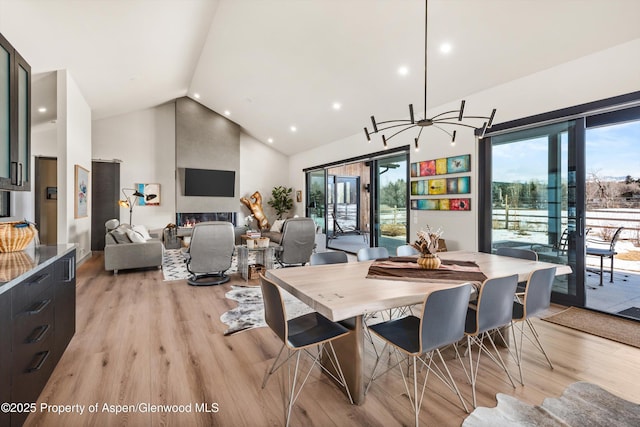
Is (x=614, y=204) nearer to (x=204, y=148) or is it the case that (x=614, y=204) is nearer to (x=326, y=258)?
(x=326, y=258)

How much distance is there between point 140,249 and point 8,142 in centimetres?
353

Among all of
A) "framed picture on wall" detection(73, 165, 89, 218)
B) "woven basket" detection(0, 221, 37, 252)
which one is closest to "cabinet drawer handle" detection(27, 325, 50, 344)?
"woven basket" detection(0, 221, 37, 252)

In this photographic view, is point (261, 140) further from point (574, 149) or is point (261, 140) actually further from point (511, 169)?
point (574, 149)

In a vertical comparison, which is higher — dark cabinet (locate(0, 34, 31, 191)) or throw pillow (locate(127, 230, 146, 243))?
dark cabinet (locate(0, 34, 31, 191))

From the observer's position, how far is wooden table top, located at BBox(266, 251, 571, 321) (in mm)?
1670

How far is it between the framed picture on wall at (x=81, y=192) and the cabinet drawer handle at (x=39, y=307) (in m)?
4.40

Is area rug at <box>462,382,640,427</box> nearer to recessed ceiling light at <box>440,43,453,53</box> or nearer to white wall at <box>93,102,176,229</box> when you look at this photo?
recessed ceiling light at <box>440,43,453,53</box>

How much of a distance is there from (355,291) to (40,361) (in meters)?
1.90

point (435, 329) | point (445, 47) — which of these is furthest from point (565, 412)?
point (445, 47)

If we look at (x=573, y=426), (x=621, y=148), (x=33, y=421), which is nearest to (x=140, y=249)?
(x=33, y=421)

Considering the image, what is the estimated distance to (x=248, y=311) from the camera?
357 cm

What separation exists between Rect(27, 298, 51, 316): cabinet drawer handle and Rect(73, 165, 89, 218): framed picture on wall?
4399 mm

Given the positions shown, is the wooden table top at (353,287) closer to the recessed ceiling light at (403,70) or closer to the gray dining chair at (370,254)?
the gray dining chair at (370,254)

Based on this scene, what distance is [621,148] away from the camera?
164 inches
